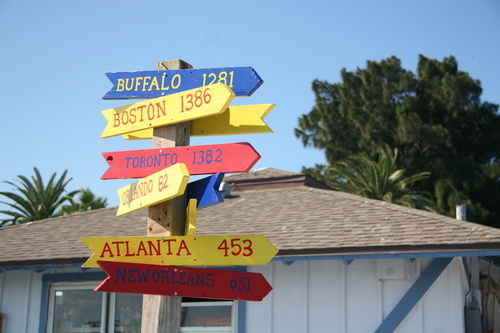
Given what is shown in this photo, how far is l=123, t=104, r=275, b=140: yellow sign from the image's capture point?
222 inches

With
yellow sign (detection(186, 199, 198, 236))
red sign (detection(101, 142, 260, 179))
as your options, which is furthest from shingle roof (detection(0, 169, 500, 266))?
yellow sign (detection(186, 199, 198, 236))

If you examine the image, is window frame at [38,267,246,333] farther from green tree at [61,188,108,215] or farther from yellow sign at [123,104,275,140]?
green tree at [61,188,108,215]

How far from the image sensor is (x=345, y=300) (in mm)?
9766

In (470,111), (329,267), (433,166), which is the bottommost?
(329,267)

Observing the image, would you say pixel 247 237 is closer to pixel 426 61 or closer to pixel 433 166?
pixel 433 166

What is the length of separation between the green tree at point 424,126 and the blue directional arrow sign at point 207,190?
31.9 metres

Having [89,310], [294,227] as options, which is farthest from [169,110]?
[89,310]

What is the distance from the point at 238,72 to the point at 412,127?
113 ft

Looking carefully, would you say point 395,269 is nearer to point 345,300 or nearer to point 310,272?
point 345,300

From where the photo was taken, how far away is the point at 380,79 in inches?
1715

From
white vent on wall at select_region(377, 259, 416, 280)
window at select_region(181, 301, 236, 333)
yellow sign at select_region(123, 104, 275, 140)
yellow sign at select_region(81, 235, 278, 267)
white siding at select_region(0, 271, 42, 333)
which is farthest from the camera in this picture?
white siding at select_region(0, 271, 42, 333)

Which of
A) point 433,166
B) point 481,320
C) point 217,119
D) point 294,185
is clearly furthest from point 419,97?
point 217,119

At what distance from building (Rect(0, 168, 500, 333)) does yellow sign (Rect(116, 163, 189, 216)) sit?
4.23m

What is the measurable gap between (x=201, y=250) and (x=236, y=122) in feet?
3.56
